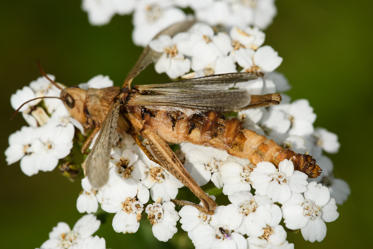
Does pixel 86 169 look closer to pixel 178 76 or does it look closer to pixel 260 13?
pixel 178 76

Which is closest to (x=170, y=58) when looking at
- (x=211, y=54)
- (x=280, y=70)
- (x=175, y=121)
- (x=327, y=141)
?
(x=211, y=54)

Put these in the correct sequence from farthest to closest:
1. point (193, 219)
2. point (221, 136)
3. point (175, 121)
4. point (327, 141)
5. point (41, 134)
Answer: point (327, 141) → point (41, 134) → point (175, 121) → point (221, 136) → point (193, 219)

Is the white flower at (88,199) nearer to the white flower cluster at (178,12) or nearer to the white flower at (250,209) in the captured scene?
the white flower at (250,209)

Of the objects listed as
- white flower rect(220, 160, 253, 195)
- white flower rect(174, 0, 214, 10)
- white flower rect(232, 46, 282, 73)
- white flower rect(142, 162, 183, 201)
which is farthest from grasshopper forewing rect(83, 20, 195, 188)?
white flower rect(174, 0, 214, 10)

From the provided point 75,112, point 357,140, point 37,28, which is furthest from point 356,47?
point 37,28

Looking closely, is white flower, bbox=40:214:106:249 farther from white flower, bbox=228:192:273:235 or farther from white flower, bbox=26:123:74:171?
white flower, bbox=228:192:273:235

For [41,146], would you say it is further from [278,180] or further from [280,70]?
[280,70]

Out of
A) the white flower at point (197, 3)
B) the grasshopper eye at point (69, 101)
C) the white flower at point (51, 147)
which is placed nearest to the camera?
the white flower at point (51, 147)

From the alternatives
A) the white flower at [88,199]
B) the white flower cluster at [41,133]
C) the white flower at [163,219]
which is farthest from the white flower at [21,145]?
the white flower at [163,219]
